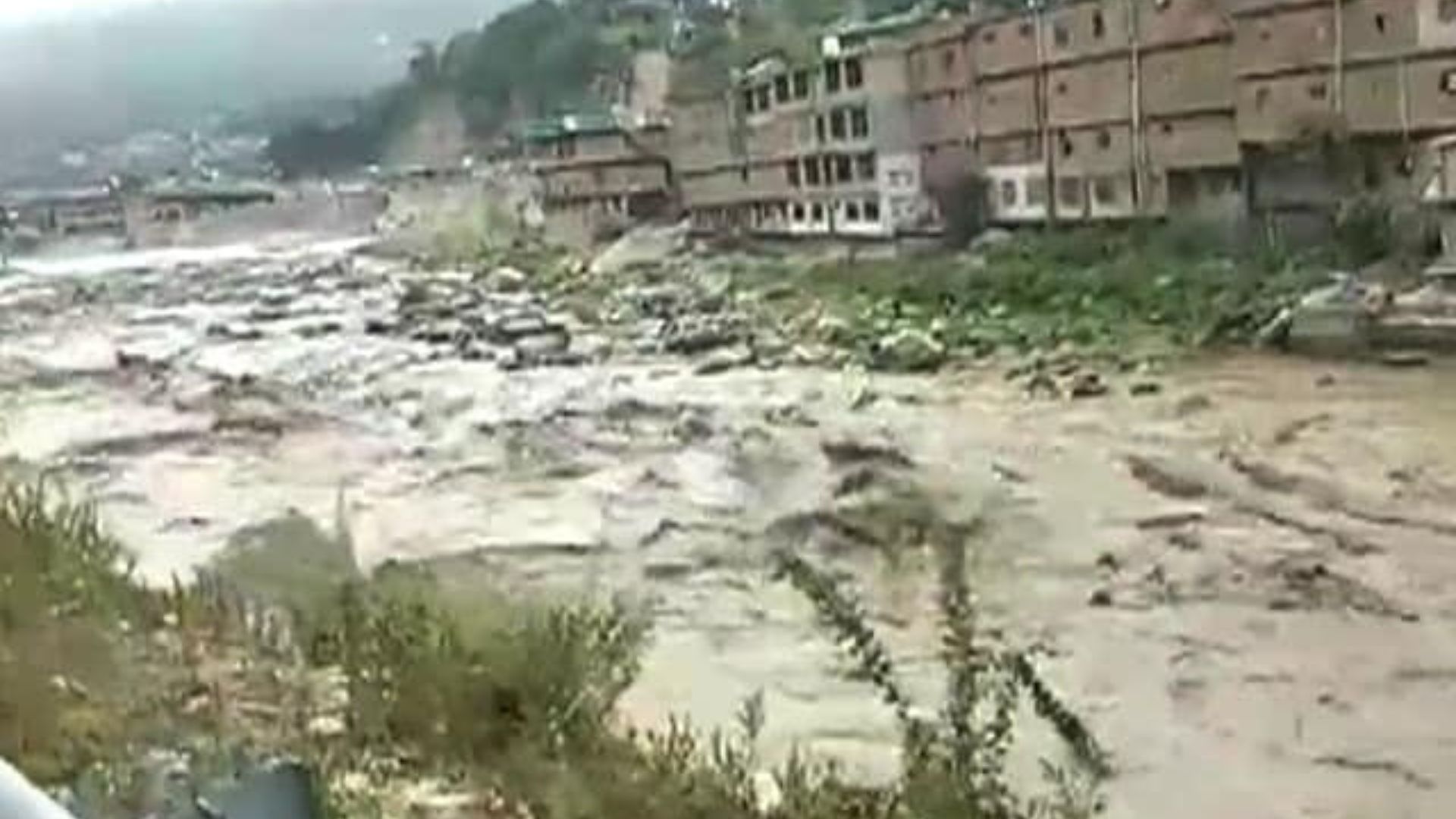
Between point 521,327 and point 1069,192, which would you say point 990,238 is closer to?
point 1069,192

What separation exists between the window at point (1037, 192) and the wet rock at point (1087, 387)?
285 inches

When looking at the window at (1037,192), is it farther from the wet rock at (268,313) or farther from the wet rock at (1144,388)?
the wet rock at (268,313)

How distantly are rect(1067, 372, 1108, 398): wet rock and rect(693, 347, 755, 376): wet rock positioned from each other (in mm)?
3477

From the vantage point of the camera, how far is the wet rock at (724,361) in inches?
711

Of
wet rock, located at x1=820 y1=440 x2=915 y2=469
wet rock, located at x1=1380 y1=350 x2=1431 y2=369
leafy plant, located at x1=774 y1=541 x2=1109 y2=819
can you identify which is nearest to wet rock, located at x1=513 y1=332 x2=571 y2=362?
wet rock, located at x1=820 y1=440 x2=915 y2=469

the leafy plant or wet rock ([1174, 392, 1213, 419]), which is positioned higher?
the leafy plant

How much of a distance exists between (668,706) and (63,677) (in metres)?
2.85

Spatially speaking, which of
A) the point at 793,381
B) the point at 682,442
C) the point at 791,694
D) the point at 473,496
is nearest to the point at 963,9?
the point at 793,381

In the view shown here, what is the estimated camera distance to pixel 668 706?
7098mm

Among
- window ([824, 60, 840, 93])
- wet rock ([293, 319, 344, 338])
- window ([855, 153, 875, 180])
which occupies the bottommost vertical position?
wet rock ([293, 319, 344, 338])

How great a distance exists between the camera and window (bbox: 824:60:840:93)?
89.4 ft

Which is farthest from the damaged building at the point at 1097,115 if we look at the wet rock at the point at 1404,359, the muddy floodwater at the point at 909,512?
the muddy floodwater at the point at 909,512

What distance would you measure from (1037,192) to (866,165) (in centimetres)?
385

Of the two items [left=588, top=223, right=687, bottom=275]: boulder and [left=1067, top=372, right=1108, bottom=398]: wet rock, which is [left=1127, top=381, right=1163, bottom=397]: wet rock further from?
[left=588, top=223, right=687, bottom=275]: boulder
